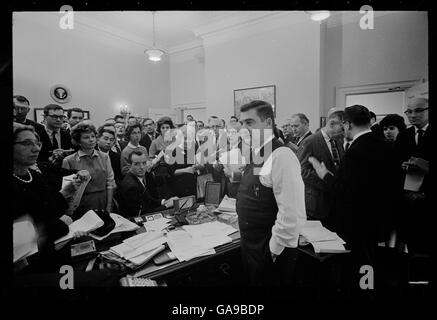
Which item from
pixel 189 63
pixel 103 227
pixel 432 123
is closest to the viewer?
pixel 432 123

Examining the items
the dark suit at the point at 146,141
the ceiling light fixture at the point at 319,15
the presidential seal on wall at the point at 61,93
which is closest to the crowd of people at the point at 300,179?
the presidential seal on wall at the point at 61,93

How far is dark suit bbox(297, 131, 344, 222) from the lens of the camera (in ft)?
3.31

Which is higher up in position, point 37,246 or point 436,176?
point 436,176

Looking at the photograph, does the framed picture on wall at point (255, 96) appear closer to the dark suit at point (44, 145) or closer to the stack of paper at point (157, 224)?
the stack of paper at point (157, 224)

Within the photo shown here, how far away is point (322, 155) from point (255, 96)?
56 centimetres

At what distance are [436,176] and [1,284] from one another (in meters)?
2.04

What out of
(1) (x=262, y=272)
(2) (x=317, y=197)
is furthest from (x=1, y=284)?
(2) (x=317, y=197)

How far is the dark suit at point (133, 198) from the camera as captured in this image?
145 centimetres

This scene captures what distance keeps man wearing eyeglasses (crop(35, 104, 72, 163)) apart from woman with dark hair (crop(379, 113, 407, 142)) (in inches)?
69.2

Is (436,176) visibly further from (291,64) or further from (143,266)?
(143,266)

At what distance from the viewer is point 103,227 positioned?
3.60 feet

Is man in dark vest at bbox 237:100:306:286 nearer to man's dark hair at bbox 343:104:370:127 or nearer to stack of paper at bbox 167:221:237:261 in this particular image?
stack of paper at bbox 167:221:237:261

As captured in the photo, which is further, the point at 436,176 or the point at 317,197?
the point at 317,197
